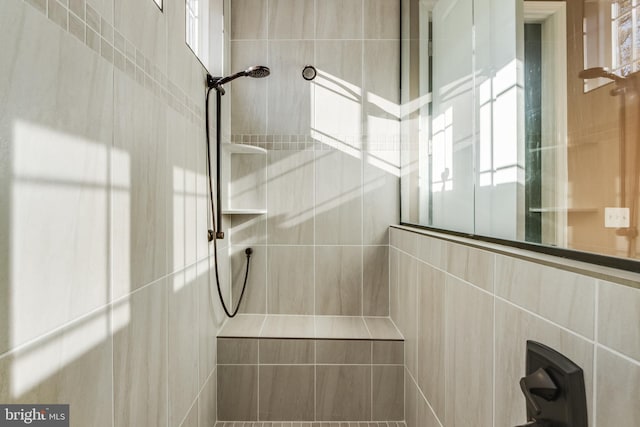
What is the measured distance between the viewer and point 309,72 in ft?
8.05

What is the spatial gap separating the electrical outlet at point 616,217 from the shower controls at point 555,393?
0.90ft

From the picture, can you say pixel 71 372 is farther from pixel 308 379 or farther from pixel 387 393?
pixel 387 393

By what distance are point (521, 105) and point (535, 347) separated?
645 millimetres

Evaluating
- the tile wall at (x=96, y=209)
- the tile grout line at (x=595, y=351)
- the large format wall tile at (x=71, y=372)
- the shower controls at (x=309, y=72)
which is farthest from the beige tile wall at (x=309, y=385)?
the shower controls at (x=309, y=72)

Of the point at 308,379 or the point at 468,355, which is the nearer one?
the point at 468,355

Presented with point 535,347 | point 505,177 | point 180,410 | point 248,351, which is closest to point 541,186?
point 505,177

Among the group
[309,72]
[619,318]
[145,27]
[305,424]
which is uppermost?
[309,72]

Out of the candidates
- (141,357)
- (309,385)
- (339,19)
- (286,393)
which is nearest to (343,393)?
(309,385)

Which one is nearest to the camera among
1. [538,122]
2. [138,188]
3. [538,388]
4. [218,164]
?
[538,388]

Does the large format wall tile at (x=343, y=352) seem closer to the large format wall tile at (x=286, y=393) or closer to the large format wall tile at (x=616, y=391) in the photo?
the large format wall tile at (x=286, y=393)

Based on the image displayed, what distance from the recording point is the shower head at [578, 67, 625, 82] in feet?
2.26

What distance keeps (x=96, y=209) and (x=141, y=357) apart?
1.74 ft

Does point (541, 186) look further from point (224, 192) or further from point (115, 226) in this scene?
point (224, 192)

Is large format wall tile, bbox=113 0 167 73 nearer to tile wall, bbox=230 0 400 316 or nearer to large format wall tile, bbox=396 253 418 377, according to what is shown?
tile wall, bbox=230 0 400 316
